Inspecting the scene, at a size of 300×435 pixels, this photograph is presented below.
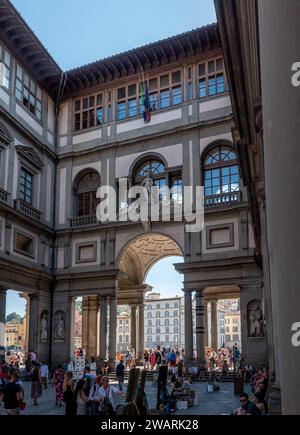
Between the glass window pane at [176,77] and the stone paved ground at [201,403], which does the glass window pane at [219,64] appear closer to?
the glass window pane at [176,77]

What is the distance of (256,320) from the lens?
26.6 meters

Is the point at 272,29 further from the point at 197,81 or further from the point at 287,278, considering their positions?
the point at 197,81

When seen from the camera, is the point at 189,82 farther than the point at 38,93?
No

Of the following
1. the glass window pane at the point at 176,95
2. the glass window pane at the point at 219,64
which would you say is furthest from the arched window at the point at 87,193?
the glass window pane at the point at 219,64

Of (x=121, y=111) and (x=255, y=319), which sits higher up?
(x=121, y=111)

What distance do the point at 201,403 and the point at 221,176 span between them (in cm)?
1455

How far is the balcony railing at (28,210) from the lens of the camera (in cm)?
2899

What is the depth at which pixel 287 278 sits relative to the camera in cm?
308

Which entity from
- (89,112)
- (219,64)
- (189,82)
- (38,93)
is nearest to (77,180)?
(89,112)

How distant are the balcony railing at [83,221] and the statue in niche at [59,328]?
5616mm

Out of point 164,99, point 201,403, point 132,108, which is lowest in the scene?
point 201,403

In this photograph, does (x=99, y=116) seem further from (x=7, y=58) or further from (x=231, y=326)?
(x=231, y=326)

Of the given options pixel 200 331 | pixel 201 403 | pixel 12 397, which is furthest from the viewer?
pixel 200 331
